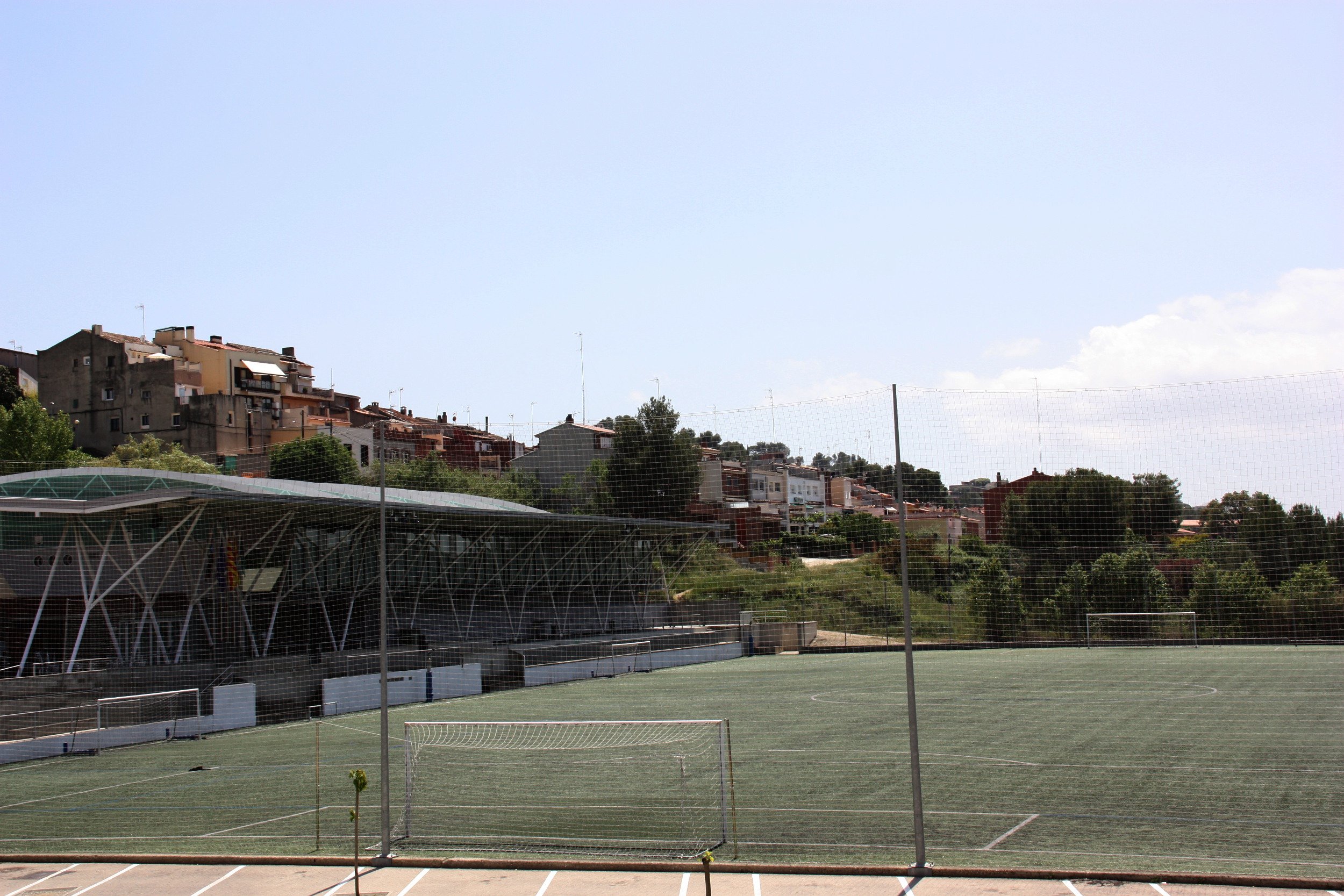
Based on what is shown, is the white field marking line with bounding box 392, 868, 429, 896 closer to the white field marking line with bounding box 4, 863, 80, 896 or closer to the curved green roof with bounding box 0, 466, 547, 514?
the white field marking line with bounding box 4, 863, 80, 896

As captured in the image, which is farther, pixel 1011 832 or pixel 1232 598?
pixel 1232 598

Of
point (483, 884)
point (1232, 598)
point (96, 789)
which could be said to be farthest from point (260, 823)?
point (1232, 598)

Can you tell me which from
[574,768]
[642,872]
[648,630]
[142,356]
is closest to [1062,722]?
[574,768]

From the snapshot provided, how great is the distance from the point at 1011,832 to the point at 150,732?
60.5 ft

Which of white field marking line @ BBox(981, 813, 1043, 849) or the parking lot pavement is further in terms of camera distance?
white field marking line @ BBox(981, 813, 1043, 849)

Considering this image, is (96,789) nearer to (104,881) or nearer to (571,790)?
(104,881)

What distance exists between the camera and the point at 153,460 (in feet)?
156

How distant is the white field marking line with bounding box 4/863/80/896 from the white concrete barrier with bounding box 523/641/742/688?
20.6 metres

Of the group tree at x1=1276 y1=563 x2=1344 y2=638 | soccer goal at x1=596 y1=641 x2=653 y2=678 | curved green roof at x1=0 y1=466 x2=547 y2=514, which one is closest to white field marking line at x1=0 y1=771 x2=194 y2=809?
curved green roof at x1=0 y1=466 x2=547 y2=514

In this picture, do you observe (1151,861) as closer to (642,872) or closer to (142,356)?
(642,872)

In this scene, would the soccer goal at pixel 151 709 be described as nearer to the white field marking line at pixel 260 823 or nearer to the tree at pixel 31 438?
the white field marking line at pixel 260 823

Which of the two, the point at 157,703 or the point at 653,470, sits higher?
the point at 653,470

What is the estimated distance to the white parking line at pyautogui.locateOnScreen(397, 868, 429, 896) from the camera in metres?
10.0

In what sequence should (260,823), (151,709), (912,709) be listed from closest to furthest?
(912,709), (260,823), (151,709)
